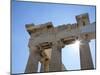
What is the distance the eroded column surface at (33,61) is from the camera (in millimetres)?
2420

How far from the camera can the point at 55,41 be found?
2525 mm

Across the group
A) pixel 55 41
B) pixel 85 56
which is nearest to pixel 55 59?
pixel 55 41

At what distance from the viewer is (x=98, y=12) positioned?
8.91ft

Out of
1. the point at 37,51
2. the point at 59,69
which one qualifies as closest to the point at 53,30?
the point at 37,51

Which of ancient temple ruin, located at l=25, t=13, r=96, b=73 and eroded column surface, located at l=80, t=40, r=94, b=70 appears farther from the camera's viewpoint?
eroded column surface, located at l=80, t=40, r=94, b=70

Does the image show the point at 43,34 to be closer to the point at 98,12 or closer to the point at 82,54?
the point at 82,54

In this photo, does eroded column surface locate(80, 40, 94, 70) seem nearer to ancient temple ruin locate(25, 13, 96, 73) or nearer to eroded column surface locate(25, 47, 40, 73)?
ancient temple ruin locate(25, 13, 96, 73)

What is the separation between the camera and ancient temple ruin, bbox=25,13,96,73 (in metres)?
2.45

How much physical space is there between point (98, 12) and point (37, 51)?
963 mm

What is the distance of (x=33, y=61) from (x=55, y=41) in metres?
0.36

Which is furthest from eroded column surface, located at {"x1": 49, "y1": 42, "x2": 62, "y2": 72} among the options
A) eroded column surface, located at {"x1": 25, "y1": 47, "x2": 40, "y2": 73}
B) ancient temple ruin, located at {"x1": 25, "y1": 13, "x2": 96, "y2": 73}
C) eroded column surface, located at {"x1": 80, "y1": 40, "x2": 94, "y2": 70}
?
eroded column surface, located at {"x1": 80, "y1": 40, "x2": 94, "y2": 70}

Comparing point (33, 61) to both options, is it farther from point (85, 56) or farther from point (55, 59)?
point (85, 56)

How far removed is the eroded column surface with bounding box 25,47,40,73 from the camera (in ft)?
7.94

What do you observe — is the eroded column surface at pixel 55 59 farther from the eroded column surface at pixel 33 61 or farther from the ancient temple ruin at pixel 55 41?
the eroded column surface at pixel 33 61
